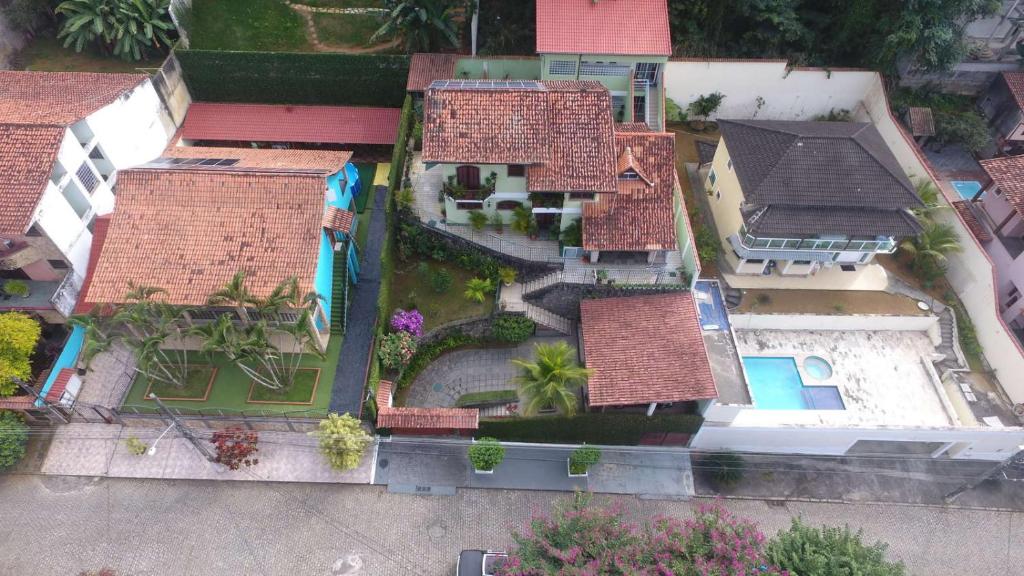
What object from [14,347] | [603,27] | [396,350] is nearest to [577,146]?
[603,27]

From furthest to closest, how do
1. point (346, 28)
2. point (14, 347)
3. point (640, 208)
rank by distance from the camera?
point (346, 28)
point (640, 208)
point (14, 347)

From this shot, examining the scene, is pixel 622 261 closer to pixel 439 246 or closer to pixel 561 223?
pixel 561 223

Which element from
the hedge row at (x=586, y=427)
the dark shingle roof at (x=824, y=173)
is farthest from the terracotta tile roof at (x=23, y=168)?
the dark shingle roof at (x=824, y=173)

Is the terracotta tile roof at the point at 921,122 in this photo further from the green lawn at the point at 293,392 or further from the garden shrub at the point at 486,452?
the green lawn at the point at 293,392

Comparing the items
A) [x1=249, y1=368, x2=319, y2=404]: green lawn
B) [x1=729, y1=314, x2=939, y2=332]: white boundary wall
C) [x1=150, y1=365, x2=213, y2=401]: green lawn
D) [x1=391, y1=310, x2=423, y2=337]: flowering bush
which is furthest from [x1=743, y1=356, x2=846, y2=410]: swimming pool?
→ [x1=150, y1=365, x2=213, y2=401]: green lawn

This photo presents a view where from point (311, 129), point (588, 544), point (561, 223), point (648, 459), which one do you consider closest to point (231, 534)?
point (588, 544)

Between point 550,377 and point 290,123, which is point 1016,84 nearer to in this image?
point 550,377
